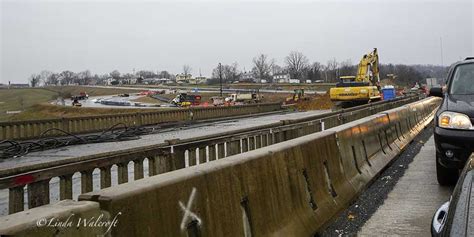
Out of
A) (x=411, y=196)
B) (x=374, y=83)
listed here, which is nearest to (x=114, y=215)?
(x=411, y=196)

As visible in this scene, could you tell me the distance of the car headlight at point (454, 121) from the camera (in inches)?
278

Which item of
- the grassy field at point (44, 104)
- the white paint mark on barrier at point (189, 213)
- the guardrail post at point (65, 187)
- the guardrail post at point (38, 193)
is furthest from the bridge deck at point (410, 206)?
the grassy field at point (44, 104)

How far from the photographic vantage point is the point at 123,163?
671cm

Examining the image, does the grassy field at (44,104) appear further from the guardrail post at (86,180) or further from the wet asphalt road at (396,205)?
the guardrail post at (86,180)

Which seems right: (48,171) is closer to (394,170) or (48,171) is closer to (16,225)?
(16,225)

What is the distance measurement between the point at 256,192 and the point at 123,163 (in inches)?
116

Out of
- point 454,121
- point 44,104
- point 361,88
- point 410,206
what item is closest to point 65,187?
point 410,206

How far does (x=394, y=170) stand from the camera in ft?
32.2

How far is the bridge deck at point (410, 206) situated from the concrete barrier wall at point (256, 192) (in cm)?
52

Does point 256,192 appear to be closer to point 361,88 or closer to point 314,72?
point 361,88

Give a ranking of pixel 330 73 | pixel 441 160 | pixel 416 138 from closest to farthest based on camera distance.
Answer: pixel 441 160 < pixel 416 138 < pixel 330 73

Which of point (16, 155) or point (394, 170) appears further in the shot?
point (16, 155)

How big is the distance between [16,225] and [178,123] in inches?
1132

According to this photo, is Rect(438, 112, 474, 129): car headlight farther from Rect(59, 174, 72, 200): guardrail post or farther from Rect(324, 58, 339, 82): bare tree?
Rect(324, 58, 339, 82): bare tree
